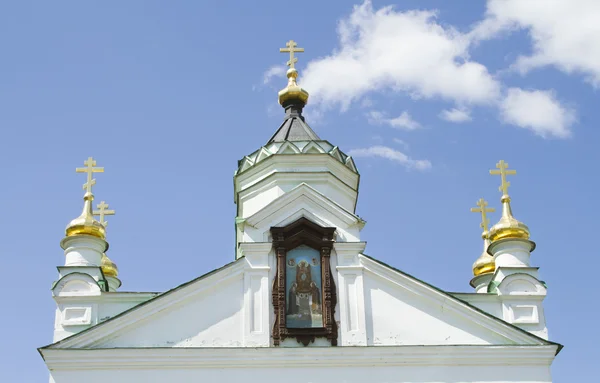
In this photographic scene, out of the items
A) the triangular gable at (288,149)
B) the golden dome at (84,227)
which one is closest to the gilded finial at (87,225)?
the golden dome at (84,227)

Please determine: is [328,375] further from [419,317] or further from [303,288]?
[419,317]

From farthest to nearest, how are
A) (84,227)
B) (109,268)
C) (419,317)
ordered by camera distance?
(109,268)
(84,227)
(419,317)

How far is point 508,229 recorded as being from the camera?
1853cm

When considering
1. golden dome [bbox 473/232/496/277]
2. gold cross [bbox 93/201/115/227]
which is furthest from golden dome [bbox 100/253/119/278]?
golden dome [bbox 473/232/496/277]

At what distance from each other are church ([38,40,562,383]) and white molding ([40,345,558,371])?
16 millimetres

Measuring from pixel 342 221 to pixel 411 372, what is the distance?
2.93 m

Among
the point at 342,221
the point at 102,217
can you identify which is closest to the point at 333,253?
the point at 342,221

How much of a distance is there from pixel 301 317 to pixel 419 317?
199cm

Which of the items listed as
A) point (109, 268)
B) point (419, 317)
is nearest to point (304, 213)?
point (419, 317)

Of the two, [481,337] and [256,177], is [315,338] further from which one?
[256,177]

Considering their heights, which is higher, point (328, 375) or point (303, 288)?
point (303, 288)

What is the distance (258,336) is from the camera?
17000 mm

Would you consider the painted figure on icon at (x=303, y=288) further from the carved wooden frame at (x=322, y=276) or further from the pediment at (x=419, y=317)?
the pediment at (x=419, y=317)

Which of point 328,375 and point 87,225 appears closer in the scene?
point 328,375
